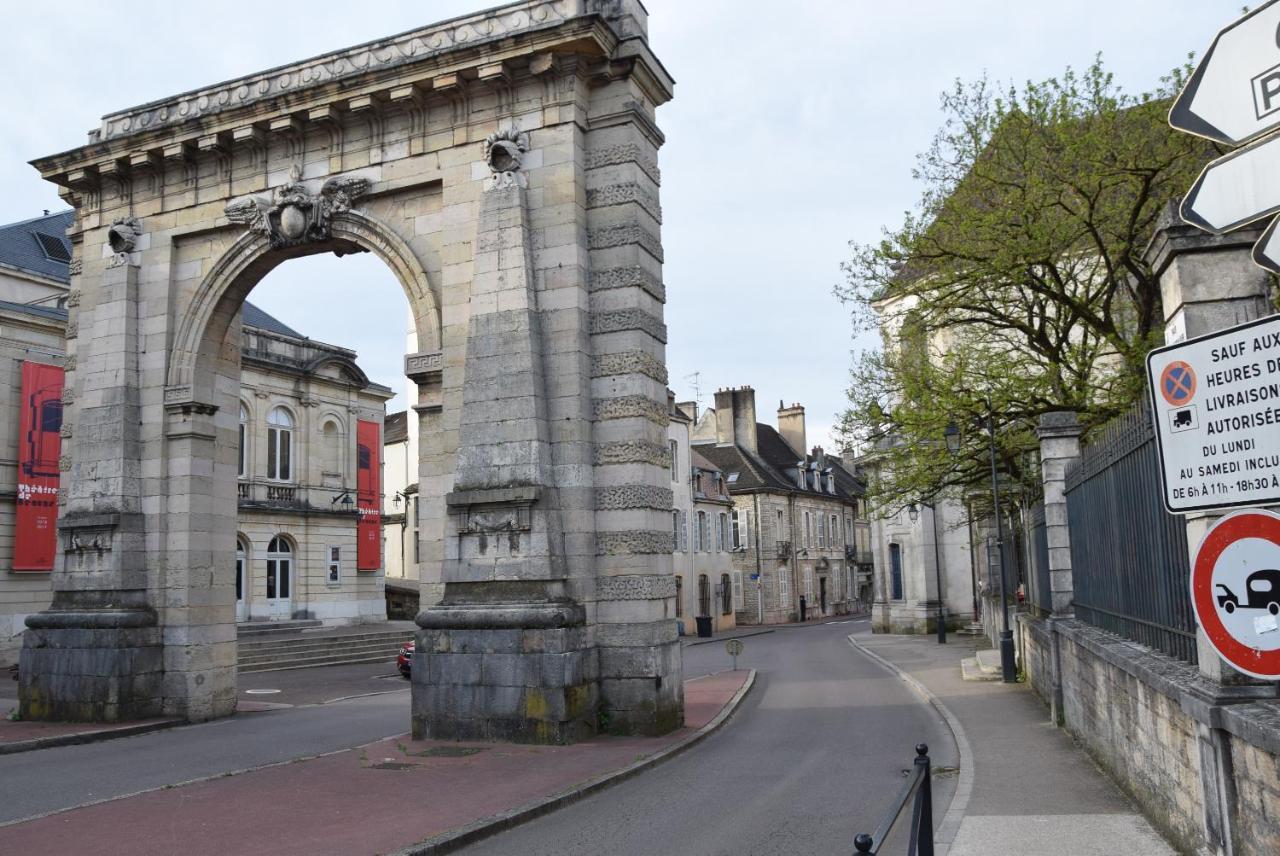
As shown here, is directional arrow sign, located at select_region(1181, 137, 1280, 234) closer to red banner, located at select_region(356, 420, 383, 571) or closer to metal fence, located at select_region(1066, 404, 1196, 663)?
metal fence, located at select_region(1066, 404, 1196, 663)

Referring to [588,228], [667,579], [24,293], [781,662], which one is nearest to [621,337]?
[588,228]

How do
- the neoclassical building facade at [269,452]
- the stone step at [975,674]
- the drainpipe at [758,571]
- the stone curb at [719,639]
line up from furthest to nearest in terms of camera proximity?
1. the drainpipe at [758,571]
2. the stone curb at [719,639]
3. the neoclassical building facade at [269,452]
4. the stone step at [975,674]

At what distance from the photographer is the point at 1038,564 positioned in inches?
655

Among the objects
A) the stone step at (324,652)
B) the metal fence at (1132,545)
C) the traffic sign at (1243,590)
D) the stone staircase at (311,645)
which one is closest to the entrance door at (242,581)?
the stone staircase at (311,645)

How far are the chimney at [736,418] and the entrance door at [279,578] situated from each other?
1123 inches

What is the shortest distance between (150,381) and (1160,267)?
49.2 feet

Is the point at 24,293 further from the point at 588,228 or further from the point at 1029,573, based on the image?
the point at 1029,573

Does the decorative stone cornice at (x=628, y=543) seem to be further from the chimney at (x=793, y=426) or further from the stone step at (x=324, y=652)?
the chimney at (x=793, y=426)

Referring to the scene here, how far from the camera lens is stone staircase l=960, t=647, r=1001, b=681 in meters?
19.6

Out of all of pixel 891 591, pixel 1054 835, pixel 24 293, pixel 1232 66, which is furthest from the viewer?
pixel 891 591

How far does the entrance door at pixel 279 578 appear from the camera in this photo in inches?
1399

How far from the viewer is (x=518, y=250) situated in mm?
13477

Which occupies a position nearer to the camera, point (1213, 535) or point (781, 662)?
point (1213, 535)

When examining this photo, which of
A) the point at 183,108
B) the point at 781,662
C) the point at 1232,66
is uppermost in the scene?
the point at 183,108
